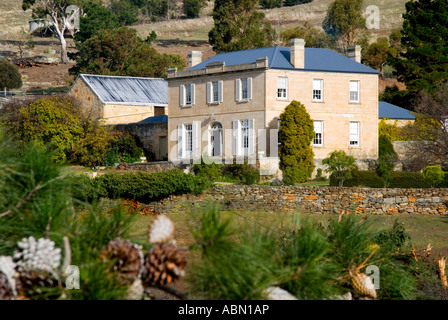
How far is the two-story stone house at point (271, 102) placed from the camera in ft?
141

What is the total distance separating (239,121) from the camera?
1731 inches

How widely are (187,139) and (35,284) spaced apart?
41.7 m

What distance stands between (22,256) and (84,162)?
40.6 meters

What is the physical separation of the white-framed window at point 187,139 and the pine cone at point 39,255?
40.8 metres

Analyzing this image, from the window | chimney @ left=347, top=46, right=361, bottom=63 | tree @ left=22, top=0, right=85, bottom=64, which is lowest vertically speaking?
the window

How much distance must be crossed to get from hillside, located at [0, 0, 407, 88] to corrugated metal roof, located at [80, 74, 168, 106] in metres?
30.1

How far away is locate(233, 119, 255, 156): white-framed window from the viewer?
43.1 metres

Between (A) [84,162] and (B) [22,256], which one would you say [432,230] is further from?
(B) [22,256]

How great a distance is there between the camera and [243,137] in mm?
43688

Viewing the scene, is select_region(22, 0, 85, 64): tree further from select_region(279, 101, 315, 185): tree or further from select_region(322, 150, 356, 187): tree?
select_region(322, 150, 356, 187): tree

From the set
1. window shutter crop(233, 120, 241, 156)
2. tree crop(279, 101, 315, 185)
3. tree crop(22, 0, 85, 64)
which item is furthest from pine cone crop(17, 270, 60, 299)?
tree crop(22, 0, 85, 64)

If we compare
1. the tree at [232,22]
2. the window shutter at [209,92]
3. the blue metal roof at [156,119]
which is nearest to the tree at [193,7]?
the tree at [232,22]

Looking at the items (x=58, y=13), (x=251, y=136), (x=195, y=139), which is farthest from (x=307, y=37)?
(x=58, y=13)
